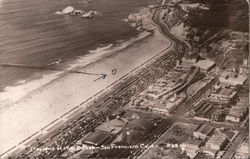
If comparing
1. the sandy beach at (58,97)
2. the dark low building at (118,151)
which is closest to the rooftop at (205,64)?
the sandy beach at (58,97)

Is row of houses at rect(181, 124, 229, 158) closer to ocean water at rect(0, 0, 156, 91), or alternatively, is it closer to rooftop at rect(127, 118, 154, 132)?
rooftop at rect(127, 118, 154, 132)

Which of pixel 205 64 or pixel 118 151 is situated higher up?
pixel 205 64


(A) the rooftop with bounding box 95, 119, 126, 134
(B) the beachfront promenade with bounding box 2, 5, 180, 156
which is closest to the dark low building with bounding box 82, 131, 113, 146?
(A) the rooftop with bounding box 95, 119, 126, 134

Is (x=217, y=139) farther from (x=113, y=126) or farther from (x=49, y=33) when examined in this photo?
(x=49, y=33)

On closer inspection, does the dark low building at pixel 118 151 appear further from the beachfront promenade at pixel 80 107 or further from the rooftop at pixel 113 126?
the beachfront promenade at pixel 80 107

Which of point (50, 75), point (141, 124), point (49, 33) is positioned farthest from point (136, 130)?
point (49, 33)

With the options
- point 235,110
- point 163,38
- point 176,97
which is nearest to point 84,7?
point 163,38
